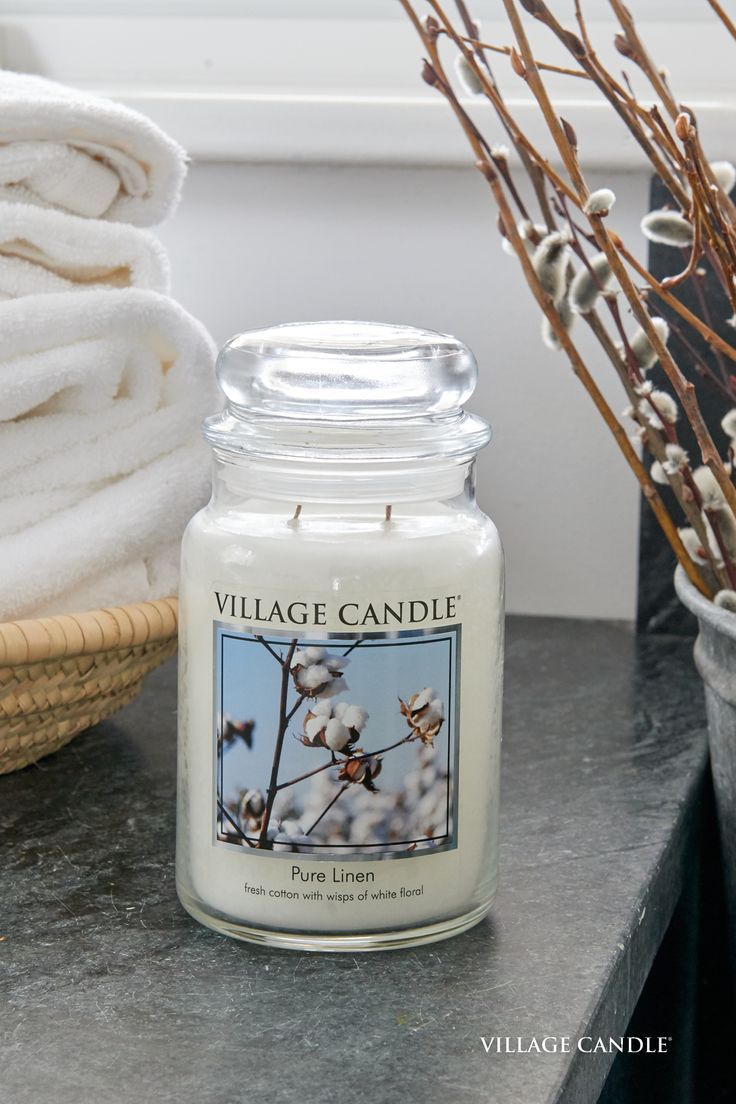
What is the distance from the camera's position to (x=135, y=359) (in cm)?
65

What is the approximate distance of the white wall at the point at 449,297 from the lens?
0.90m

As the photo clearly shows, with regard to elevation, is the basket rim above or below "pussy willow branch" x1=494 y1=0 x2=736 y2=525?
below

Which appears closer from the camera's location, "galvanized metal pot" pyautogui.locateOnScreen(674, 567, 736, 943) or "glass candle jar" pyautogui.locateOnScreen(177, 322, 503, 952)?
"glass candle jar" pyautogui.locateOnScreen(177, 322, 503, 952)

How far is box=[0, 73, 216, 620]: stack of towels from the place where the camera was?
60cm

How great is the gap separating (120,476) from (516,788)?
25 cm

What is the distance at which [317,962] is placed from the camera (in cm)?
48

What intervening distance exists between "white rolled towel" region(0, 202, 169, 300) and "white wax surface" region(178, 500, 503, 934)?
7.3 inches

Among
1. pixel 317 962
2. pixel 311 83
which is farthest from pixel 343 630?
pixel 311 83

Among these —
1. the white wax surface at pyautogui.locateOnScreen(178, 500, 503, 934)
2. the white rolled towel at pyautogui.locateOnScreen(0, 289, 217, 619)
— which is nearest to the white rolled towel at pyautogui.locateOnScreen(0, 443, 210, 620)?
the white rolled towel at pyautogui.locateOnScreen(0, 289, 217, 619)

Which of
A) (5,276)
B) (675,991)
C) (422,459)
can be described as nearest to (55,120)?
(5,276)

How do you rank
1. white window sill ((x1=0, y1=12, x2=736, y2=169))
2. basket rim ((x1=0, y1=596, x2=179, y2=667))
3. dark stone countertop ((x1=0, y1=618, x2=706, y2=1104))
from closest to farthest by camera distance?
1. dark stone countertop ((x1=0, y1=618, x2=706, y2=1104))
2. basket rim ((x1=0, y1=596, x2=179, y2=667))
3. white window sill ((x1=0, y1=12, x2=736, y2=169))

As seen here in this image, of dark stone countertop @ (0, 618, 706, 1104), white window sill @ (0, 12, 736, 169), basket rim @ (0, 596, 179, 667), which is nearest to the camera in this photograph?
dark stone countertop @ (0, 618, 706, 1104)

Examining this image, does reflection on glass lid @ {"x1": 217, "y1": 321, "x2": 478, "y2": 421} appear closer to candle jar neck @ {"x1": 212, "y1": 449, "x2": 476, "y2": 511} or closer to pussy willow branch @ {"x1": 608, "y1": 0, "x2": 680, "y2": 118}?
candle jar neck @ {"x1": 212, "y1": 449, "x2": 476, "y2": 511}

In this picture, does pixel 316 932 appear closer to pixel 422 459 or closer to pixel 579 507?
pixel 422 459
